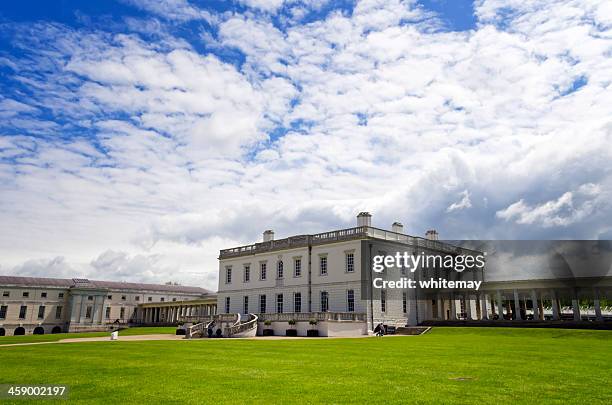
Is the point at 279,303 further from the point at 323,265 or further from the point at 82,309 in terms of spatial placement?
the point at 82,309

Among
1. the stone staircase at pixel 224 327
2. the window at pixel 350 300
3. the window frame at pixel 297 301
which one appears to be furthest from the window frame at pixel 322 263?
the stone staircase at pixel 224 327

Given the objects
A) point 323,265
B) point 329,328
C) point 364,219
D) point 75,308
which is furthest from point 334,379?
point 75,308

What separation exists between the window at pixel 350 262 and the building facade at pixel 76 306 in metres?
36.7

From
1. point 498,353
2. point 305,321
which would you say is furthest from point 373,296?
point 498,353

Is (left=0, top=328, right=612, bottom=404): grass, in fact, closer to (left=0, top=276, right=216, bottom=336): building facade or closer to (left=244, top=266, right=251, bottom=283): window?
(left=244, top=266, right=251, bottom=283): window

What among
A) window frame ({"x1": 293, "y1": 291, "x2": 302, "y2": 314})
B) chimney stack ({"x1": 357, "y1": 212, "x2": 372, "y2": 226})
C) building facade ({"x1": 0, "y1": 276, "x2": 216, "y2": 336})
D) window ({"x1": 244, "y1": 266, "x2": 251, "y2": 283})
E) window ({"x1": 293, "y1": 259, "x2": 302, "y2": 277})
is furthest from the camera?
building facade ({"x1": 0, "y1": 276, "x2": 216, "y2": 336})

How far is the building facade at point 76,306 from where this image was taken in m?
84.6

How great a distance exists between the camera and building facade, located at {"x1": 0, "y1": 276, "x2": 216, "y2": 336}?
84.6m

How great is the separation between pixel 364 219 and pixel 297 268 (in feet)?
30.0

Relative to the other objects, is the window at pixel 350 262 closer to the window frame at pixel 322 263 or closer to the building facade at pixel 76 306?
the window frame at pixel 322 263

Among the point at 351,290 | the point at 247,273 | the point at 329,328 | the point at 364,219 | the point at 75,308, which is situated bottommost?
the point at 329,328

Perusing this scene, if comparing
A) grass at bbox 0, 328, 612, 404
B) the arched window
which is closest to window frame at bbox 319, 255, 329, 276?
the arched window

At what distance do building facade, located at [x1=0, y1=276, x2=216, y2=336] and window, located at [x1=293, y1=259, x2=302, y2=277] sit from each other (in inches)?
1162

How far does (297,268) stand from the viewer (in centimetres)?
5331
